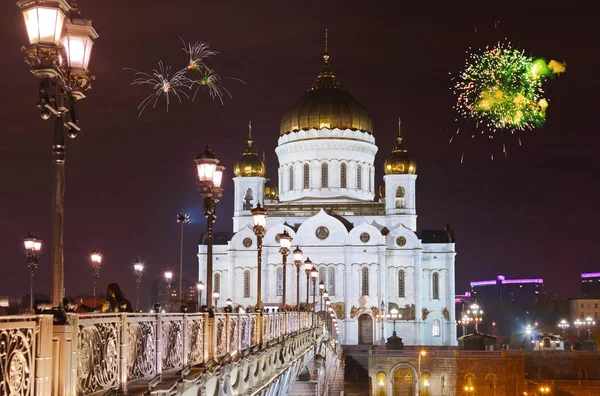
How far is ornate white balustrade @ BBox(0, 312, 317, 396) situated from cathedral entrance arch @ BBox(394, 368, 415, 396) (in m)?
53.4

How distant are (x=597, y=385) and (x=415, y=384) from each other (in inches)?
641

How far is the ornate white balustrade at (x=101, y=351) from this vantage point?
7.69 meters

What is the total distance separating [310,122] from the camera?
83312 mm

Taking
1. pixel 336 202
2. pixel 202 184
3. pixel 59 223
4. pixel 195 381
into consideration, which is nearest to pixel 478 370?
pixel 336 202

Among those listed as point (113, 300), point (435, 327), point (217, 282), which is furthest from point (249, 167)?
point (113, 300)

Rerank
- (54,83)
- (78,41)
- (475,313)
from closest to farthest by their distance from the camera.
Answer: (54,83) < (78,41) < (475,313)

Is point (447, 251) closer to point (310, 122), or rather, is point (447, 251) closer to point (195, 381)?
point (310, 122)

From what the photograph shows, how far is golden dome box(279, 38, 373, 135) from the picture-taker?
83062 mm

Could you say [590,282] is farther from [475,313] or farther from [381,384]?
[381,384]

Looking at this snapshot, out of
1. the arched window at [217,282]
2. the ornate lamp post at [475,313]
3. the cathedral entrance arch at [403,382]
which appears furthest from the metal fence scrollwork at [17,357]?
the ornate lamp post at [475,313]

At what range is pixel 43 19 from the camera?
8.95 metres

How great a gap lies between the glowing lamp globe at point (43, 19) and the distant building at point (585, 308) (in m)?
143

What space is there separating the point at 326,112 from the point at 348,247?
13.4m

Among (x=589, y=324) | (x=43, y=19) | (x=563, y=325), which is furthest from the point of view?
(x=563, y=325)
